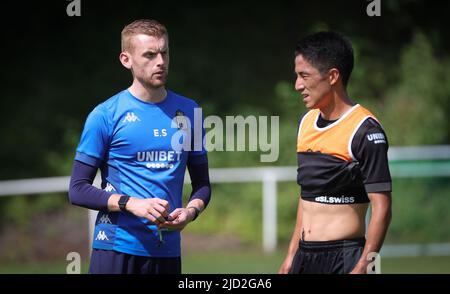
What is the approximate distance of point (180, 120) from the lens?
17.4 ft

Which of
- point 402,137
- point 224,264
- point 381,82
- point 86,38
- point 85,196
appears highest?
point 86,38

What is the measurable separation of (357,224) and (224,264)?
671cm

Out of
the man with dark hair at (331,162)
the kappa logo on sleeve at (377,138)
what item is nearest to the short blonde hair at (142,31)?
the man with dark hair at (331,162)

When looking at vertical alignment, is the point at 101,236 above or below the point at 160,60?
below

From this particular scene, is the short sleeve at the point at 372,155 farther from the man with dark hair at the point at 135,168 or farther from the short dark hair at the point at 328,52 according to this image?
the man with dark hair at the point at 135,168

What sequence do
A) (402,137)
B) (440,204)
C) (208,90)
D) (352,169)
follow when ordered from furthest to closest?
(208,90) < (402,137) < (440,204) < (352,169)

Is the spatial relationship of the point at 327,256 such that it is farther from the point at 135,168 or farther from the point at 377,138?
the point at 135,168

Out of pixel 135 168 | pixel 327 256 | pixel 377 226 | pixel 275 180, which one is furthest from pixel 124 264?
pixel 275 180

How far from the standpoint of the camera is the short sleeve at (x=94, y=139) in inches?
198

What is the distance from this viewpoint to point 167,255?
16.9 feet

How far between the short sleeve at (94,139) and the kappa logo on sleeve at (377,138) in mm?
1628

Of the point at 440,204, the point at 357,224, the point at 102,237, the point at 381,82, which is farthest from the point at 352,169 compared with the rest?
the point at 381,82

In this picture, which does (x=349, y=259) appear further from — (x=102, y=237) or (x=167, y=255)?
(x=102, y=237)

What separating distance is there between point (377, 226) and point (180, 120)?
1471 mm
